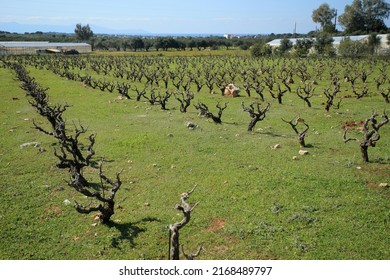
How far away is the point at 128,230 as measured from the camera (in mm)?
9555

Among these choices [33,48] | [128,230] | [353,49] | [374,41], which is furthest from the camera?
[33,48]

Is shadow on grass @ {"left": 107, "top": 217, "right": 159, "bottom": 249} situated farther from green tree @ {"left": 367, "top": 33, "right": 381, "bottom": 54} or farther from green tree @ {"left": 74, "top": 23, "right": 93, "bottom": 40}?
green tree @ {"left": 74, "top": 23, "right": 93, "bottom": 40}

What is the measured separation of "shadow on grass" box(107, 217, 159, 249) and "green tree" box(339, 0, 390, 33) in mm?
88725

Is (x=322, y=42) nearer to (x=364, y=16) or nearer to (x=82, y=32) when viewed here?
(x=364, y=16)

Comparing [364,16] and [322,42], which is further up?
[364,16]

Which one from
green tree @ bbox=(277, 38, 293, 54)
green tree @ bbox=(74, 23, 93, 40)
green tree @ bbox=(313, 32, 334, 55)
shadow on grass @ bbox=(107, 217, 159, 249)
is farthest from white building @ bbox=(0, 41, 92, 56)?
shadow on grass @ bbox=(107, 217, 159, 249)

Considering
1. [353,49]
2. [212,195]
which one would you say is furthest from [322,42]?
[212,195]

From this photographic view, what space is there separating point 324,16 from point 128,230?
94046 millimetres

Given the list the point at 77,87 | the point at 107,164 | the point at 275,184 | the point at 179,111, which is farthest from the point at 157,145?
the point at 77,87

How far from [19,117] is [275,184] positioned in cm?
1907
